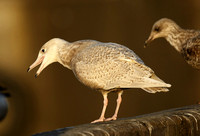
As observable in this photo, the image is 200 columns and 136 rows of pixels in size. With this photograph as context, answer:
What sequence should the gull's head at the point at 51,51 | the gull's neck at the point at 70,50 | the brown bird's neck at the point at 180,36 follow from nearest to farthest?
1. the gull's neck at the point at 70,50
2. the gull's head at the point at 51,51
3. the brown bird's neck at the point at 180,36

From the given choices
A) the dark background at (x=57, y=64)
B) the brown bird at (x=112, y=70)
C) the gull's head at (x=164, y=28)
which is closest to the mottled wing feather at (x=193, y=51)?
the gull's head at (x=164, y=28)

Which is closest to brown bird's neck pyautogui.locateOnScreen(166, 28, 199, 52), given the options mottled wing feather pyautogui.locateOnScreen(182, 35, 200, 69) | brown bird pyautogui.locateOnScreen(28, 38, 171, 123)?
mottled wing feather pyautogui.locateOnScreen(182, 35, 200, 69)

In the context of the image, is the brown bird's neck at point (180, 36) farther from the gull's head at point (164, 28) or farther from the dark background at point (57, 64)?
the dark background at point (57, 64)

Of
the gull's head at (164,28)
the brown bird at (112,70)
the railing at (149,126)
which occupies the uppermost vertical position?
the gull's head at (164,28)

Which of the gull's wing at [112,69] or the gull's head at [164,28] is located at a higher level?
the gull's head at [164,28]

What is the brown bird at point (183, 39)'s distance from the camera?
435 cm

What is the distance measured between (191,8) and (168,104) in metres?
1.48

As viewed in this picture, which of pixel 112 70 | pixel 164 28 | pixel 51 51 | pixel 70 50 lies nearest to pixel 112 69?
pixel 112 70

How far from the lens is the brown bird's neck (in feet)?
15.0

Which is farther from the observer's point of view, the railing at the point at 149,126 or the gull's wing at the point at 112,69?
the gull's wing at the point at 112,69

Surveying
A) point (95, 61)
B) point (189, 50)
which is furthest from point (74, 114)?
point (95, 61)

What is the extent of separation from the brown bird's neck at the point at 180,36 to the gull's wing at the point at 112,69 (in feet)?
4.11

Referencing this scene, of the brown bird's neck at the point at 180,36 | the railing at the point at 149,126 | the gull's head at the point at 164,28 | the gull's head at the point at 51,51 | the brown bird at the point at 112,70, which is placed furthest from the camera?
the gull's head at the point at 164,28

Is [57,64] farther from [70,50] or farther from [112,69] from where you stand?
[112,69]
